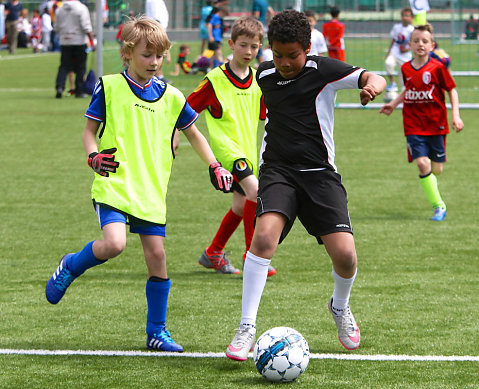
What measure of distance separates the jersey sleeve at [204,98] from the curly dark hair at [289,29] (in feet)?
5.70

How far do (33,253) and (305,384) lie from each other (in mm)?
Result: 3623

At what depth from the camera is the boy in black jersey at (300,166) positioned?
15.5 ft

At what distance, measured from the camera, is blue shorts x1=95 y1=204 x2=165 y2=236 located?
4773 mm

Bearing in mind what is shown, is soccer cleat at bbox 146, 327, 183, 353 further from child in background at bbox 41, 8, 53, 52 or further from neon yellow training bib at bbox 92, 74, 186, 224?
child in background at bbox 41, 8, 53, 52

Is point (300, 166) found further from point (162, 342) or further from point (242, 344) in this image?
point (162, 342)

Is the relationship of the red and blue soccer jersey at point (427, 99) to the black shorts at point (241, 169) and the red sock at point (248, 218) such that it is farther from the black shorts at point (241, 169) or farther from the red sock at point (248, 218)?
the black shorts at point (241, 169)

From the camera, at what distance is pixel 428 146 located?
900 cm

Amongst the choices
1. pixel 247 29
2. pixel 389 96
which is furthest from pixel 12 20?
pixel 247 29

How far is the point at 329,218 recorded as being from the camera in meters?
4.79

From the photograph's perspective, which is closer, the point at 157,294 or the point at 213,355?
the point at 213,355

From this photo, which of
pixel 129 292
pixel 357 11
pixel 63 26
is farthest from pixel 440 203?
pixel 357 11

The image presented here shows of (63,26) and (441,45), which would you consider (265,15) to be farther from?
(441,45)

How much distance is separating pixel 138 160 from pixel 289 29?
1.02 metres

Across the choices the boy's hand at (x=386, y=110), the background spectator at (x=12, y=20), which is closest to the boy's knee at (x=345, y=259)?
the boy's hand at (x=386, y=110)
